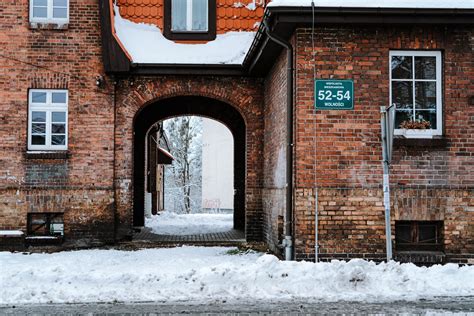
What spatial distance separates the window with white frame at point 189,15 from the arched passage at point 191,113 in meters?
3.70

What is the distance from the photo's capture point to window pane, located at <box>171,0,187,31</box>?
1591 centimetres

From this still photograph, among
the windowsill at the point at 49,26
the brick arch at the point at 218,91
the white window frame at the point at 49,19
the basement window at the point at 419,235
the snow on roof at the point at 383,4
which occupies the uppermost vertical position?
the white window frame at the point at 49,19

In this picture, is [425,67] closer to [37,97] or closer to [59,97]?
[59,97]

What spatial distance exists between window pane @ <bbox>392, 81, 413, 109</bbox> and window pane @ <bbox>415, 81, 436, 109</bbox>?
127 mm

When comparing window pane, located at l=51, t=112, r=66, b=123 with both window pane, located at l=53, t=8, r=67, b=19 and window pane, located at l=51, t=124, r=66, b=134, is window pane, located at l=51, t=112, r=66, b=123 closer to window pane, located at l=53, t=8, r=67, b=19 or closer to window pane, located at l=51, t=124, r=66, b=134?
window pane, located at l=51, t=124, r=66, b=134

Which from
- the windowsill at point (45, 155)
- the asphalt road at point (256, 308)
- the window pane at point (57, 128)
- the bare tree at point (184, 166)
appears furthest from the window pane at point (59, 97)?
the bare tree at point (184, 166)

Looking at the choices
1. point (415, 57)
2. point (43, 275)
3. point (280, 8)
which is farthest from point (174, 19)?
point (43, 275)

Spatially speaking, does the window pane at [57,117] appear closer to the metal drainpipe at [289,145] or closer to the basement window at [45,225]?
the basement window at [45,225]

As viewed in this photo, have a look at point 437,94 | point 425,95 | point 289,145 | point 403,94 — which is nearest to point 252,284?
point 289,145

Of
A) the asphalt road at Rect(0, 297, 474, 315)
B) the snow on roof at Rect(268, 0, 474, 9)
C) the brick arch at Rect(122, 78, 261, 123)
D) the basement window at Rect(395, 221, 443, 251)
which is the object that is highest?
the snow on roof at Rect(268, 0, 474, 9)

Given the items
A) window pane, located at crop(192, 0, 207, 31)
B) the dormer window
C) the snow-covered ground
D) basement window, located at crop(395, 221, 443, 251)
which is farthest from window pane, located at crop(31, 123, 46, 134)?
basement window, located at crop(395, 221, 443, 251)

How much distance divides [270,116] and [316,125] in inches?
133

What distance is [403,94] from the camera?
11.5m

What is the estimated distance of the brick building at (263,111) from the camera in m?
11.1
